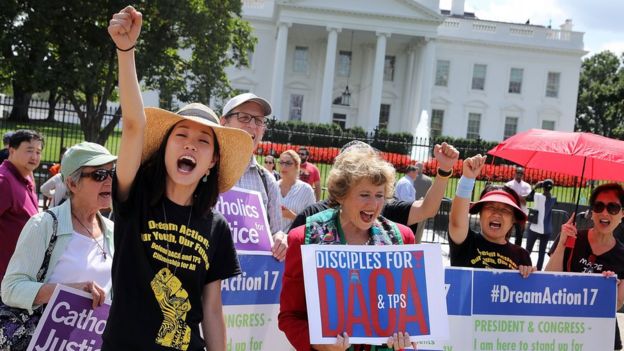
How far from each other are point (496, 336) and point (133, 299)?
10.5 ft

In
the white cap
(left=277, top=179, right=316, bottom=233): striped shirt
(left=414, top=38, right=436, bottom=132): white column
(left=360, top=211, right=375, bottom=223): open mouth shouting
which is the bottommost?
(left=277, top=179, right=316, bottom=233): striped shirt

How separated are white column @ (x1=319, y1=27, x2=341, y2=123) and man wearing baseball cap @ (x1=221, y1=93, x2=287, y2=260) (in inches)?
1722

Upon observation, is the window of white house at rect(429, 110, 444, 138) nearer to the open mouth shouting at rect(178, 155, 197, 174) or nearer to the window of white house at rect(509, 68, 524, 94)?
the window of white house at rect(509, 68, 524, 94)

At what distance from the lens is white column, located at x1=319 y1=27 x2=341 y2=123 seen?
158 feet

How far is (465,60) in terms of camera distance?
182 feet

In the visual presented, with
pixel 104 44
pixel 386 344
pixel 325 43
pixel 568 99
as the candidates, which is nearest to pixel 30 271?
A: pixel 386 344

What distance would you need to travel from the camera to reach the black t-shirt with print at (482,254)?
4.60 metres

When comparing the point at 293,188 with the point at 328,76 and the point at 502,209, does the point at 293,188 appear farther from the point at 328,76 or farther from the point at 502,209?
the point at 328,76

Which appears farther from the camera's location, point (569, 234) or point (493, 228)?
point (569, 234)

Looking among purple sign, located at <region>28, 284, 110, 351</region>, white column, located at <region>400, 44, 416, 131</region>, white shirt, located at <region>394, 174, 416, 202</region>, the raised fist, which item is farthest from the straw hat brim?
white column, located at <region>400, 44, 416, 131</region>

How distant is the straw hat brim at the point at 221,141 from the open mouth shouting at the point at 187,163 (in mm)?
153

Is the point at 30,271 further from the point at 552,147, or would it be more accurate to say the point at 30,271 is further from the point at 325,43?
the point at 325,43

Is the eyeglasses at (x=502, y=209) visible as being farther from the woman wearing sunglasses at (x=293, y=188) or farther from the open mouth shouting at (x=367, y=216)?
the woman wearing sunglasses at (x=293, y=188)

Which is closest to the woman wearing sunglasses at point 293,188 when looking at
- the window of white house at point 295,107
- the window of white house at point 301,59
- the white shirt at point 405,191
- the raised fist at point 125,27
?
the white shirt at point 405,191
